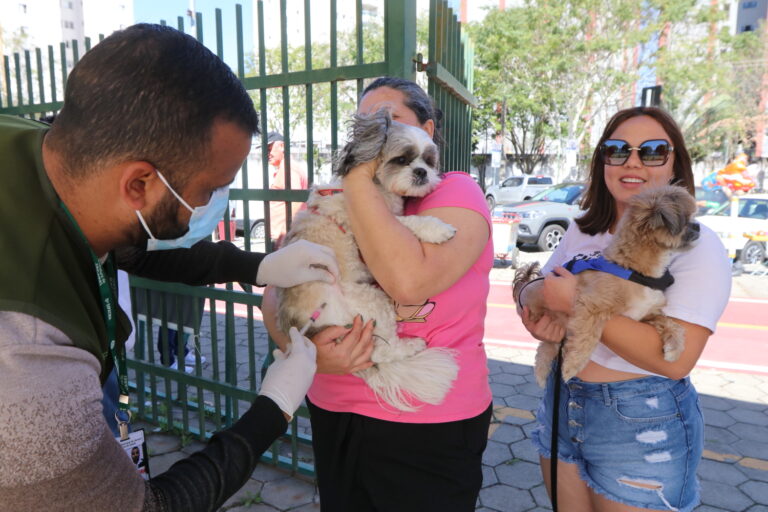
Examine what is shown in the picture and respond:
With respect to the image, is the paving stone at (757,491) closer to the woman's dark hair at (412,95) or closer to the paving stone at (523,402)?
the paving stone at (523,402)

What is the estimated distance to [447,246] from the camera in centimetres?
164

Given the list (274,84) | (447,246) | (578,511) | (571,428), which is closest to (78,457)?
(447,246)

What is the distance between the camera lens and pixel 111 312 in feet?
4.29

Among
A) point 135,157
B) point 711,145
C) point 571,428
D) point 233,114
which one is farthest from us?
point 711,145

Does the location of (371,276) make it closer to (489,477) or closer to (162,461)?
(489,477)

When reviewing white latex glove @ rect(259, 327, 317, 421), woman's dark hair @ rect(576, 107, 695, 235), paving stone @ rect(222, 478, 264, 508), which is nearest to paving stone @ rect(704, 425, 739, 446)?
woman's dark hair @ rect(576, 107, 695, 235)

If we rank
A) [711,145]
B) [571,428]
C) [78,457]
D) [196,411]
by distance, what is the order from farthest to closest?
[711,145], [196,411], [571,428], [78,457]

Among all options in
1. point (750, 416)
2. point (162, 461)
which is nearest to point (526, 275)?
point (162, 461)

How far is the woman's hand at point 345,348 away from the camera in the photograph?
1.80m

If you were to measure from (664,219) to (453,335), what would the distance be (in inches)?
33.0

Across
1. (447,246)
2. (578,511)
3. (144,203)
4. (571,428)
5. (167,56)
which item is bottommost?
(578,511)

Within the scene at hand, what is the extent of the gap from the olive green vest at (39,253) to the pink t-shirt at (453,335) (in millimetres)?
890

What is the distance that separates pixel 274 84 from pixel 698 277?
102 inches

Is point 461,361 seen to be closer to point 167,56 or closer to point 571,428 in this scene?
point 571,428
